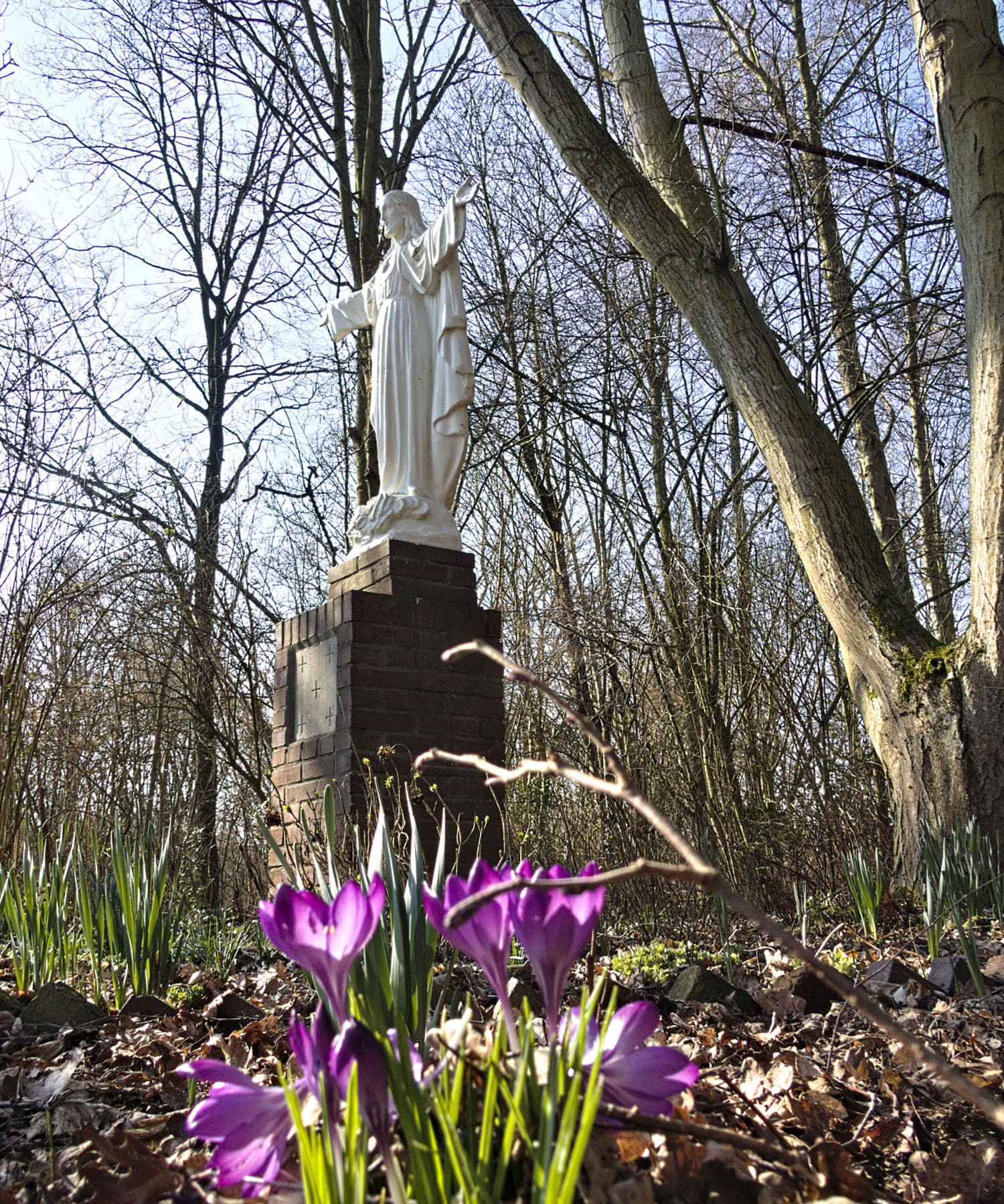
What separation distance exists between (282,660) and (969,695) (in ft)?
11.2

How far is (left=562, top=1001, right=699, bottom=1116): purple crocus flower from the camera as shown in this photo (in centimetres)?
81

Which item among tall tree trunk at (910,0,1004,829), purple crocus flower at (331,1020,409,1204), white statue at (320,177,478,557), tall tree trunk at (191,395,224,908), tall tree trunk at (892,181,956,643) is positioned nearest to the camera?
purple crocus flower at (331,1020,409,1204)

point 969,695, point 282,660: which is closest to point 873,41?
point 969,695

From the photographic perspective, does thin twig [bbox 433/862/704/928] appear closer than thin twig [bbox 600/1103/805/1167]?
Yes

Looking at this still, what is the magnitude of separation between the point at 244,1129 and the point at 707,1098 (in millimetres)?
785

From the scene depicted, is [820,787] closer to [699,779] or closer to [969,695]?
[699,779]

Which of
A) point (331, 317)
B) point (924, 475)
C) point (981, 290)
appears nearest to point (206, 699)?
point (331, 317)

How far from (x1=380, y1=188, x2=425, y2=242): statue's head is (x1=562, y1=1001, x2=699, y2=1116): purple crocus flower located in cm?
547

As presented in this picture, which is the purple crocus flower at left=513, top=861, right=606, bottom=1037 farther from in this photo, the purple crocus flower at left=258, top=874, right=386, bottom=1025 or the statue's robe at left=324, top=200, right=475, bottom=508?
the statue's robe at left=324, top=200, right=475, bottom=508

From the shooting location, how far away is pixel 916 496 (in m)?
11.3

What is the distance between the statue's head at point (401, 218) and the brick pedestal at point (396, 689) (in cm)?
195

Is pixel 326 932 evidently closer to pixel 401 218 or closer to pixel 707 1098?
pixel 707 1098

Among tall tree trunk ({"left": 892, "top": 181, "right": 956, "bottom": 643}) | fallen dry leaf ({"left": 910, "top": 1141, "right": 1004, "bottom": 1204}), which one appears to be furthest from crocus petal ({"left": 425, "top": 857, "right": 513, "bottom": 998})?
tall tree trunk ({"left": 892, "top": 181, "right": 956, "bottom": 643})

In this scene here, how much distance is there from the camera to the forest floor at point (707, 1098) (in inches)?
37.5
